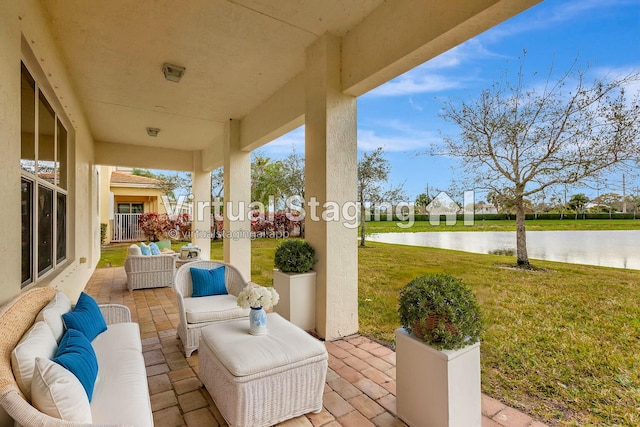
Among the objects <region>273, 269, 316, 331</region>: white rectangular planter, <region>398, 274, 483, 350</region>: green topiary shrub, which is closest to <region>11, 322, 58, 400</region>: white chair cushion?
<region>398, 274, 483, 350</region>: green topiary shrub

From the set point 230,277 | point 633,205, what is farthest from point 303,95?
point 633,205

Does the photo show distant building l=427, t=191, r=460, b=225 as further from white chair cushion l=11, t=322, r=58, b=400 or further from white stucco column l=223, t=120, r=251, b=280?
white chair cushion l=11, t=322, r=58, b=400

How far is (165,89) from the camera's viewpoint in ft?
15.5

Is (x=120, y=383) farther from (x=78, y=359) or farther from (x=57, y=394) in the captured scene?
(x=57, y=394)

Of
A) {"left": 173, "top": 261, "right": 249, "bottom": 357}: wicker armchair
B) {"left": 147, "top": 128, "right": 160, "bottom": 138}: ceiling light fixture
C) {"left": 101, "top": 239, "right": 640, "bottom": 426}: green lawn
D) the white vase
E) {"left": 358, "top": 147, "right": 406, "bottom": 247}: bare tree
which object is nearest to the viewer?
{"left": 101, "top": 239, "right": 640, "bottom": 426}: green lawn

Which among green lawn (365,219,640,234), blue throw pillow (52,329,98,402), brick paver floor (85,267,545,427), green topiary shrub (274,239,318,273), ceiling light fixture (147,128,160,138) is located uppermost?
ceiling light fixture (147,128,160,138)

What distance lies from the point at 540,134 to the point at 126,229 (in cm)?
1544

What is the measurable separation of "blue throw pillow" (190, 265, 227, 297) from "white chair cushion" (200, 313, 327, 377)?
1.00 meters

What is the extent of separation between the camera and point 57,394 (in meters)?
1.16

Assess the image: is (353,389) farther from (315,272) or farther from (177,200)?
(177,200)

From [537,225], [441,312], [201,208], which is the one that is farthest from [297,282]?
[201,208]

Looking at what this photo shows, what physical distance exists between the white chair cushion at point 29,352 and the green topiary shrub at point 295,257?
208cm

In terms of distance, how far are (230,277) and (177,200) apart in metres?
11.8

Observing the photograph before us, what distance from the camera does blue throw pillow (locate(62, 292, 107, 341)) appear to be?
1987 mm
